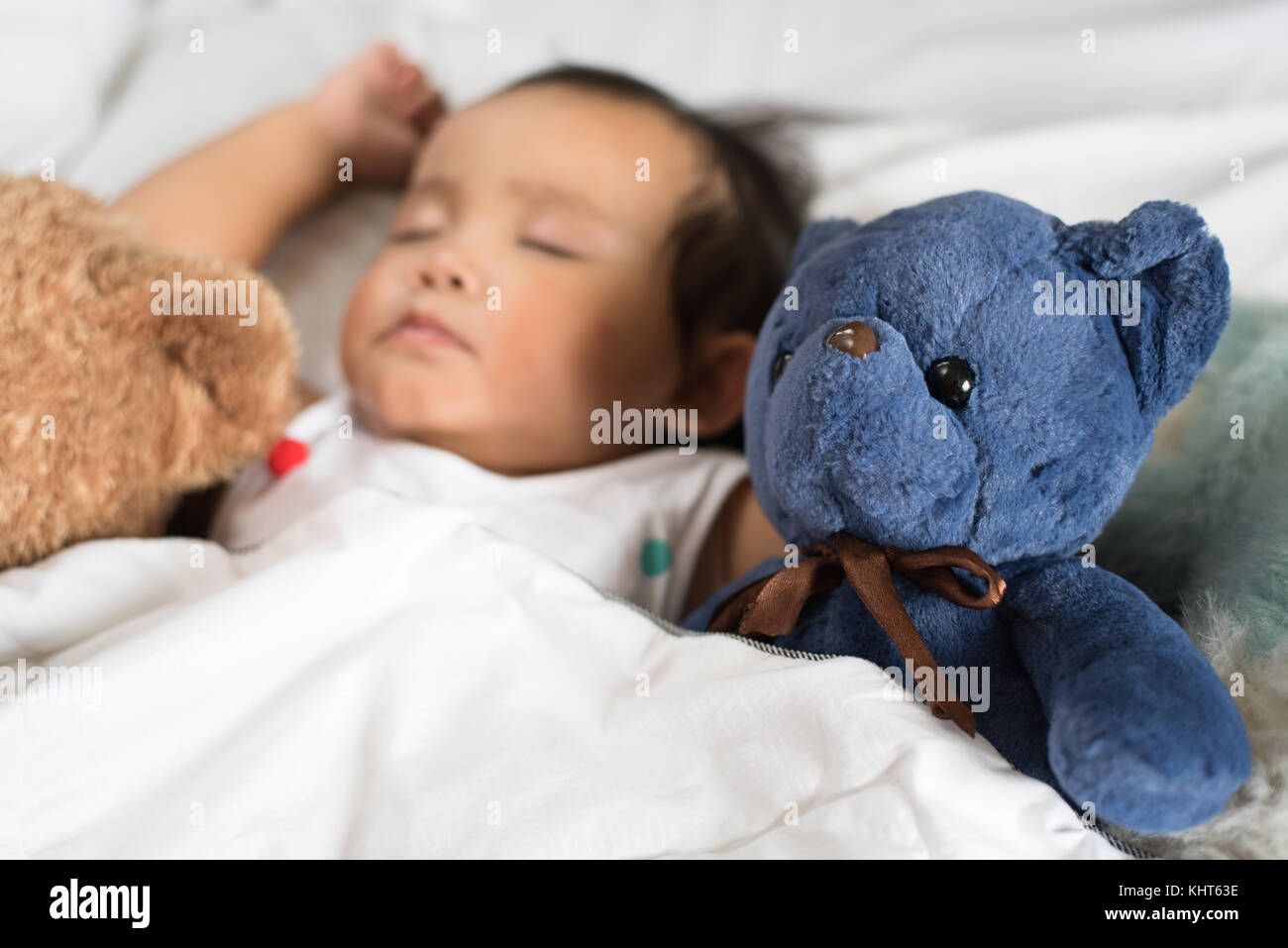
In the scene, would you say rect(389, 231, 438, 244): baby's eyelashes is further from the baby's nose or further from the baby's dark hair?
the baby's dark hair

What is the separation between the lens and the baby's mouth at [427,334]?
1.08 meters

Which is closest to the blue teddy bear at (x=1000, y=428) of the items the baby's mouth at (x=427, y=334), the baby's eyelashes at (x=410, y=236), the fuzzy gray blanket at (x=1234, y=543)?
the fuzzy gray blanket at (x=1234, y=543)

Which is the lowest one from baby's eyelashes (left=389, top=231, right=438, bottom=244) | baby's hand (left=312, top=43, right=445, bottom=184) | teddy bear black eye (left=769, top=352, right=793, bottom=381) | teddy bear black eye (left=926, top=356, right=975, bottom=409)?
teddy bear black eye (left=769, top=352, right=793, bottom=381)

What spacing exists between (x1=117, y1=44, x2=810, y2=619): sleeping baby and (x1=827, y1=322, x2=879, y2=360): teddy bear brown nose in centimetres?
42

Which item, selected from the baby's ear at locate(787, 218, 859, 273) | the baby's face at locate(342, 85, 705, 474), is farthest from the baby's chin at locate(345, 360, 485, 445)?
the baby's ear at locate(787, 218, 859, 273)

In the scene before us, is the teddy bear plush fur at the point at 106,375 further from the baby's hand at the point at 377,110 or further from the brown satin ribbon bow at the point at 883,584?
the baby's hand at the point at 377,110

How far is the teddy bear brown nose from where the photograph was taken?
613 mm

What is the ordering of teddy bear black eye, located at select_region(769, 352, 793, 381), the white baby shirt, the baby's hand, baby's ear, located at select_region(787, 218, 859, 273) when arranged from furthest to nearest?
the baby's hand → the white baby shirt → baby's ear, located at select_region(787, 218, 859, 273) → teddy bear black eye, located at select_region(769, 352, 793, 381)

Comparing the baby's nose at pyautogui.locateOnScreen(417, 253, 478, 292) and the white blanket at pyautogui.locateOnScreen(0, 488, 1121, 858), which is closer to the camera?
the white blanket at pyautogui.locateOnScreen(0, 488, 1121, 858)

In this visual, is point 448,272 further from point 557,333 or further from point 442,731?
point 442,731

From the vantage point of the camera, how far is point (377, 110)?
143 centimetres

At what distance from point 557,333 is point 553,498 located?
7.0 inches

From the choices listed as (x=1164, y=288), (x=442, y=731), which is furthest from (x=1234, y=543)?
(x=442, y=731)
